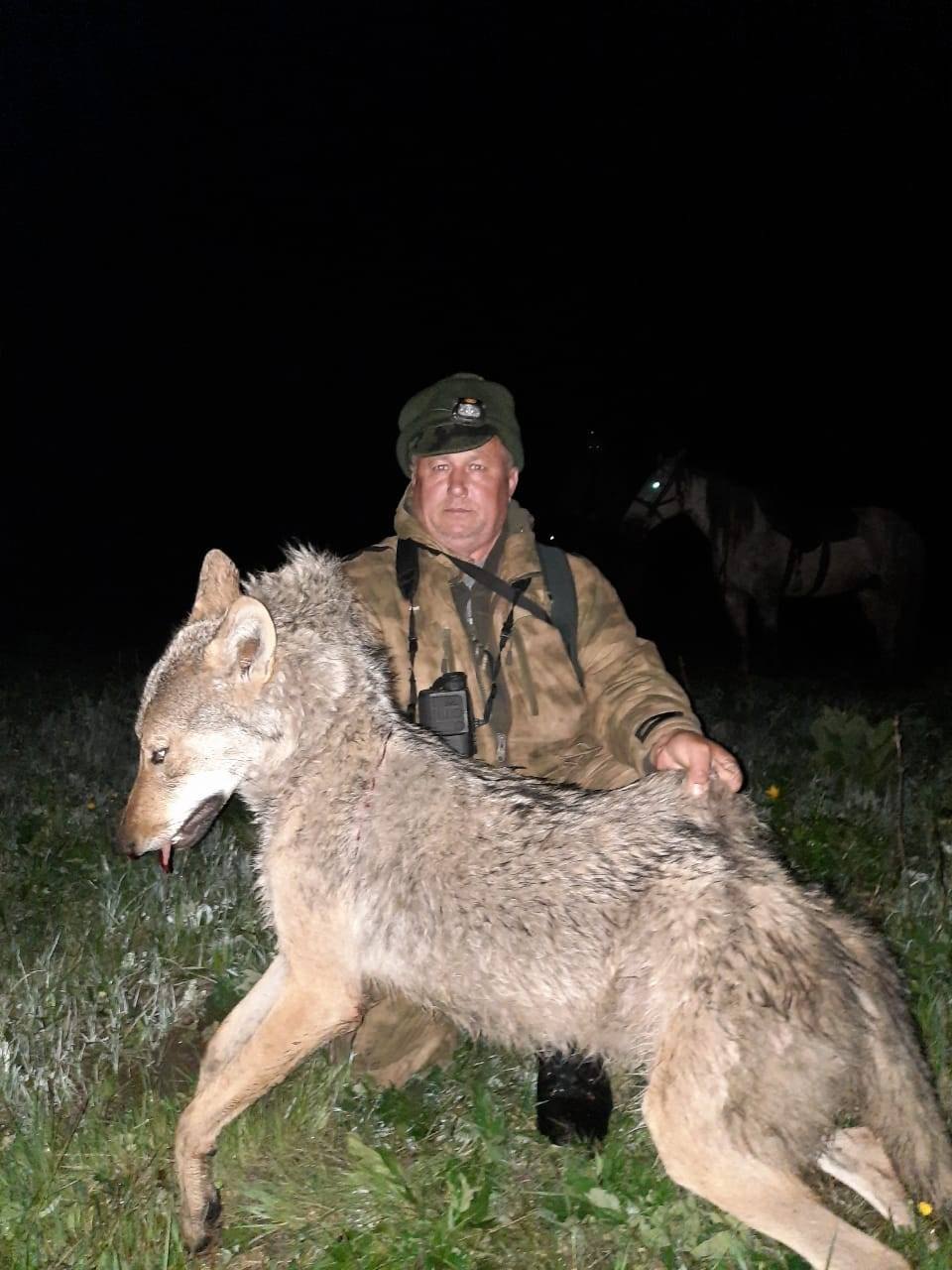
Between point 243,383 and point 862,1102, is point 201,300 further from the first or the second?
point 862,1102

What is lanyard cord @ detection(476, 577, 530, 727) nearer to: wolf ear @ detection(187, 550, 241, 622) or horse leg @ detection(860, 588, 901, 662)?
wolf ear @ detection(187, 550, 241, 622)

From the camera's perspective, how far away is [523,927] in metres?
3.28

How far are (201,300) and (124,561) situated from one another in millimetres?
33047

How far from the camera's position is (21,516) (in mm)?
36000

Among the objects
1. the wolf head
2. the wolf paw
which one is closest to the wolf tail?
the wolf paw

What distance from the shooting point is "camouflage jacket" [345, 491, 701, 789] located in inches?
195

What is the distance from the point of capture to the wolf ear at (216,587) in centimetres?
396

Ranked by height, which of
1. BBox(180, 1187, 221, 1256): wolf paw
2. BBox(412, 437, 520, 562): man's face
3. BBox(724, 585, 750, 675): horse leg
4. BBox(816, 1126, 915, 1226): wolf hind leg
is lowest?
BBox(180, 1187, 221, 1256): wolf paw

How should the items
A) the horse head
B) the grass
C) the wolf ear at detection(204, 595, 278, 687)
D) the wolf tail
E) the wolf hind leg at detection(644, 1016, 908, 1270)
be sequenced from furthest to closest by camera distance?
1. the horse head
2. the wolf ear at detection(204, 595, 278, 687)
3. the grass
4. the wolf tail
5. the wolf hind leg at detection(644, 1016, 908, 1270)

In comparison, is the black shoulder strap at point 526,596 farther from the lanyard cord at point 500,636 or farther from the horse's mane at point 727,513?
the horse's mane at point 727,513

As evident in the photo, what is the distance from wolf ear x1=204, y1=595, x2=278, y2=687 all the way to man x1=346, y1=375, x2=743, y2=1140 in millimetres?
1095

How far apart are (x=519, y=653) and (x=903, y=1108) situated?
2.54 metres

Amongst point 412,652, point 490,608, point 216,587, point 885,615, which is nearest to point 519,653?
point 490,608

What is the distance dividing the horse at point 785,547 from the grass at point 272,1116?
274 inches
